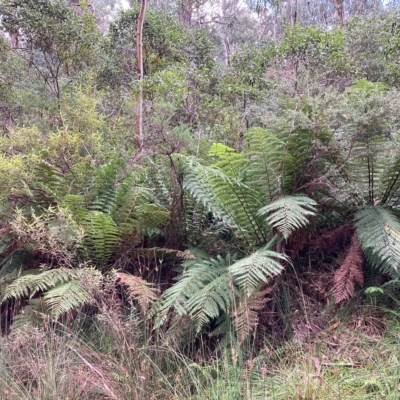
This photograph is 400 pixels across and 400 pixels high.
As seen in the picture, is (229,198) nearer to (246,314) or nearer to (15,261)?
(246,314)

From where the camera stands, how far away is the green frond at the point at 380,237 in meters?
2.12

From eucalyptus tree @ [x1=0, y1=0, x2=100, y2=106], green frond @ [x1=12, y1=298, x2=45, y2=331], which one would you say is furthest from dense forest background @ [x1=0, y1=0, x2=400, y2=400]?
eucalyptus tree @ [x1=0, y1=0, x2=100, y2=106]

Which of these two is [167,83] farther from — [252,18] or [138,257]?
[252,18]

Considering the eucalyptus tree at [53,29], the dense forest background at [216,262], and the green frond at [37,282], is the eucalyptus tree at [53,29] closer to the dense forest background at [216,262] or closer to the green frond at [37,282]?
the dense forest background at [216,262]

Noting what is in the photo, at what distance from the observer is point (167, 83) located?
5.00 metres

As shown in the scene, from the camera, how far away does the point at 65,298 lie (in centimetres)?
234

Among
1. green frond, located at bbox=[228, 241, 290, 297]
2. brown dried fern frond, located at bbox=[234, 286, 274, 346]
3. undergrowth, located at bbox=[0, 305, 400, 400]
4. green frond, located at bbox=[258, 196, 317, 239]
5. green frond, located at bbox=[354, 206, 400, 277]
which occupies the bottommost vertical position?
undergrowth, located at bbox=[0, 305, 400, 400]

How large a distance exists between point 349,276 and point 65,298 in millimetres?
1615

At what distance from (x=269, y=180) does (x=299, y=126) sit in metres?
0.40

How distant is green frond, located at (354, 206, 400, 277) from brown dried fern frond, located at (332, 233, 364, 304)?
0.06 metres

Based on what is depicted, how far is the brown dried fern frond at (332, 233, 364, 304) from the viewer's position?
2.24m

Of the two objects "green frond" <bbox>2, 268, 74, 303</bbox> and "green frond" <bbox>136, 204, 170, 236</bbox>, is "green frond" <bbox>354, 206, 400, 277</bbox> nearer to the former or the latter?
"green frond" <bbox>136, 204, 170, 236</bbox>

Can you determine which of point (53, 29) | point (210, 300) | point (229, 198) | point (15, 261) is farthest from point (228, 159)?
point (53, 29)

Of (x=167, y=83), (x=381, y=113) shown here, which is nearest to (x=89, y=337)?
(x=381, y=113)
